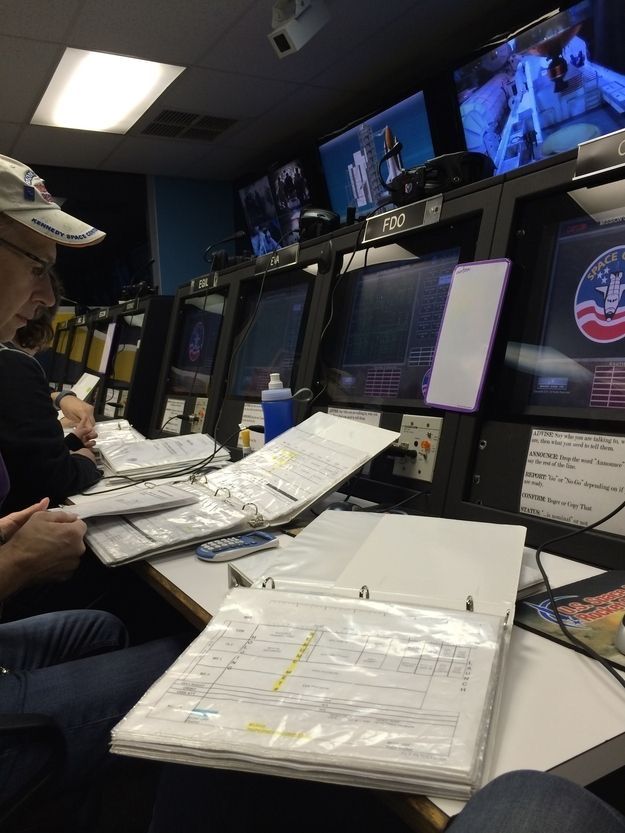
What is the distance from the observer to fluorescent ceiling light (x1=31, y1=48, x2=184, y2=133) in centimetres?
315

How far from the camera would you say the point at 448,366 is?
1093 mm

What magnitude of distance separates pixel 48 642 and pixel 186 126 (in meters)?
3.64

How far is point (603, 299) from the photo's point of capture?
928 millimetres

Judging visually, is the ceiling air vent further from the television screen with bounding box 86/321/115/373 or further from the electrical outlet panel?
the electrical outlet panel

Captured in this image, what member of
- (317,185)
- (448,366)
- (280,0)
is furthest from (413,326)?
(317,185)

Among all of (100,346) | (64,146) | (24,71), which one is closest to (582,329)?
(100,346)

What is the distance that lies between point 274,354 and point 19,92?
2.74 metres

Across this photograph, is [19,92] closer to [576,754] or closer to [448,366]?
[448,366]

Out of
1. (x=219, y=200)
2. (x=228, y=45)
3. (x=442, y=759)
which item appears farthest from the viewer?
(x=219, y=200)

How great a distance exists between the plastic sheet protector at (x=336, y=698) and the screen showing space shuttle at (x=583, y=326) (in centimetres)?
49

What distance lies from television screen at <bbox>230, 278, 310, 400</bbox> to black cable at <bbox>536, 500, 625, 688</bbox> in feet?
2.97

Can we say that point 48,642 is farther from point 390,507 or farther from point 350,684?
point 350,684

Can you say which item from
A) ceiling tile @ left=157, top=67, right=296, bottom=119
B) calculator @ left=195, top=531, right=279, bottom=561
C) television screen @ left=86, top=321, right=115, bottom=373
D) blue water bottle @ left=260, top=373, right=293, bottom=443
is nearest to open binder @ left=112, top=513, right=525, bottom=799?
calculator @ left=195, top=531, right=279, bottom=561

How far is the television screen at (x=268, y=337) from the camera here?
165 centimetres
